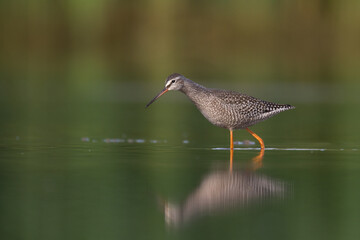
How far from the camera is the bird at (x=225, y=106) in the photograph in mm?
10711

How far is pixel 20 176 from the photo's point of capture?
804 cm

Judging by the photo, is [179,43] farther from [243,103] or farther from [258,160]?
[258,160]

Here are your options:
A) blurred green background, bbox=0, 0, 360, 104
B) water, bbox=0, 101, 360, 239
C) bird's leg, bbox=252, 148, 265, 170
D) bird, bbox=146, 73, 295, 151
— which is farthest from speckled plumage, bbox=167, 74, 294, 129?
blurred green background, bbox=0, 0, 360, 104

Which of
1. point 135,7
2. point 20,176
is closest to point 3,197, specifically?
point 20,176

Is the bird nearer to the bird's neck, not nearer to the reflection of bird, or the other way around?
the bird's neck

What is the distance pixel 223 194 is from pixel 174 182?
799mm

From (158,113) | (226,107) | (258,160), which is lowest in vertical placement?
(258,160)

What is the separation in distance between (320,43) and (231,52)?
3.73 meters

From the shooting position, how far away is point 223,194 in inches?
279

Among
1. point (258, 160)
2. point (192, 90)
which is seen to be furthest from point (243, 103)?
point (258, 160)

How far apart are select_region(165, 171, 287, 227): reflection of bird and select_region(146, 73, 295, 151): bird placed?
2.48m

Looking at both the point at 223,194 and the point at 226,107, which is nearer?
the point at 223,194

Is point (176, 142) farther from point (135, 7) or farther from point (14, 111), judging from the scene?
point (135, 7)

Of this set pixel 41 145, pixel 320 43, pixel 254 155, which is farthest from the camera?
pixel 320 43
